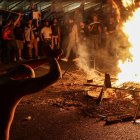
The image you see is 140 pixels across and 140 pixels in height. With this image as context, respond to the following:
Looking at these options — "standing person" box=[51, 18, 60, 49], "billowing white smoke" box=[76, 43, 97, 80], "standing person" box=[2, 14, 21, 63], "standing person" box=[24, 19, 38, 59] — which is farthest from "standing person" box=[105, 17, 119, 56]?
"standing person" box=[2, 14, 21, 63]

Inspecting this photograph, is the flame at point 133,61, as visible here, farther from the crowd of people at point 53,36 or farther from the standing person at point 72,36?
the standing person at point 72,36

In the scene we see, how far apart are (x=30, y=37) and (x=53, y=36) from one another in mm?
1557

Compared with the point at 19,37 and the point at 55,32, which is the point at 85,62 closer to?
the point at 19,37

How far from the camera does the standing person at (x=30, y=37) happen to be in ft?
49.5

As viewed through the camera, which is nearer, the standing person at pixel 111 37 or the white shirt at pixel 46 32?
the standing person at pixel 111 37

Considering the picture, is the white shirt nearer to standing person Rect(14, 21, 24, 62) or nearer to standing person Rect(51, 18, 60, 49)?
standing person Rect(51, 18, 60, 49)

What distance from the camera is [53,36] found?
16.4m

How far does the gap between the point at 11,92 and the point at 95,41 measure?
45.2ft

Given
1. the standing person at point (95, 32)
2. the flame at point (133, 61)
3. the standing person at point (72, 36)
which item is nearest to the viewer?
the flame at point (133, 61)

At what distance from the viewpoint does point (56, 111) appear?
715 cm

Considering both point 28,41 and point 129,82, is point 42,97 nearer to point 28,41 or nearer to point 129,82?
point 129,82

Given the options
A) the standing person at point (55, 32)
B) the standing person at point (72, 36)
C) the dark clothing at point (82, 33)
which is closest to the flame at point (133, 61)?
the standing person at point (72, 36)

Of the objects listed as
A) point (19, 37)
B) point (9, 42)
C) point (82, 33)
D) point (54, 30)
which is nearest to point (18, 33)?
point (19, 37)

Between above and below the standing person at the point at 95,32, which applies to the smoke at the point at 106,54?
below
